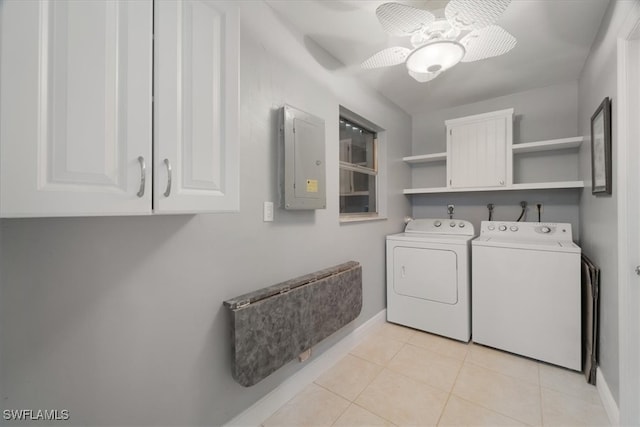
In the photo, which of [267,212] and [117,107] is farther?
[267,212]

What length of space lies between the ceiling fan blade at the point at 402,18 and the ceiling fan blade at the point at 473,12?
97 mm

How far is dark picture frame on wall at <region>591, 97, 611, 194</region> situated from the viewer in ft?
5.03

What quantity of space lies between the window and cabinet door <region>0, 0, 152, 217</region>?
1780mm

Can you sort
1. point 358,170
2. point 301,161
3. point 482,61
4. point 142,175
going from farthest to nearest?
1. point 358,170
2. point 482,61
3. point 301,161
4. point 142,175

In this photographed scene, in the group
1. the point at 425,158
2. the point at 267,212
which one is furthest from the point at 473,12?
the point at 425,158

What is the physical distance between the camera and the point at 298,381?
176cm

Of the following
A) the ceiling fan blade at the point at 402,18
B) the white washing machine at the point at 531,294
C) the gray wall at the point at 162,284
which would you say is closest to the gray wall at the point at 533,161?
the white washing machine at the point at 531,294

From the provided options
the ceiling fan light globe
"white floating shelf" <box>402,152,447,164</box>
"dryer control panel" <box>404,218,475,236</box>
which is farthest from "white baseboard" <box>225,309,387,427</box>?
the ceiling fan light globe

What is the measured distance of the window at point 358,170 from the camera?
2.46m

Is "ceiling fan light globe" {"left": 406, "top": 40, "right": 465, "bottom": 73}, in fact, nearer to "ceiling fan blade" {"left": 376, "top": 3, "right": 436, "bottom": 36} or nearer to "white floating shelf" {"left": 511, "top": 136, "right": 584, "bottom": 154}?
"ceiling fan blade" {"left": 376, "top": 3, "right": 436, "bottom": 36}

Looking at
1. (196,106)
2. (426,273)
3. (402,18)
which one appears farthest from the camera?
(426,273)

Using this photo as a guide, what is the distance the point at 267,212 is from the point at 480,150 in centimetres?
236

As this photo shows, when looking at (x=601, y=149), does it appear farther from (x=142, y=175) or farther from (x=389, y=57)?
(x=142, y=175)

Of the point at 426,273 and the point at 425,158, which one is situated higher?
the point at 425,158
